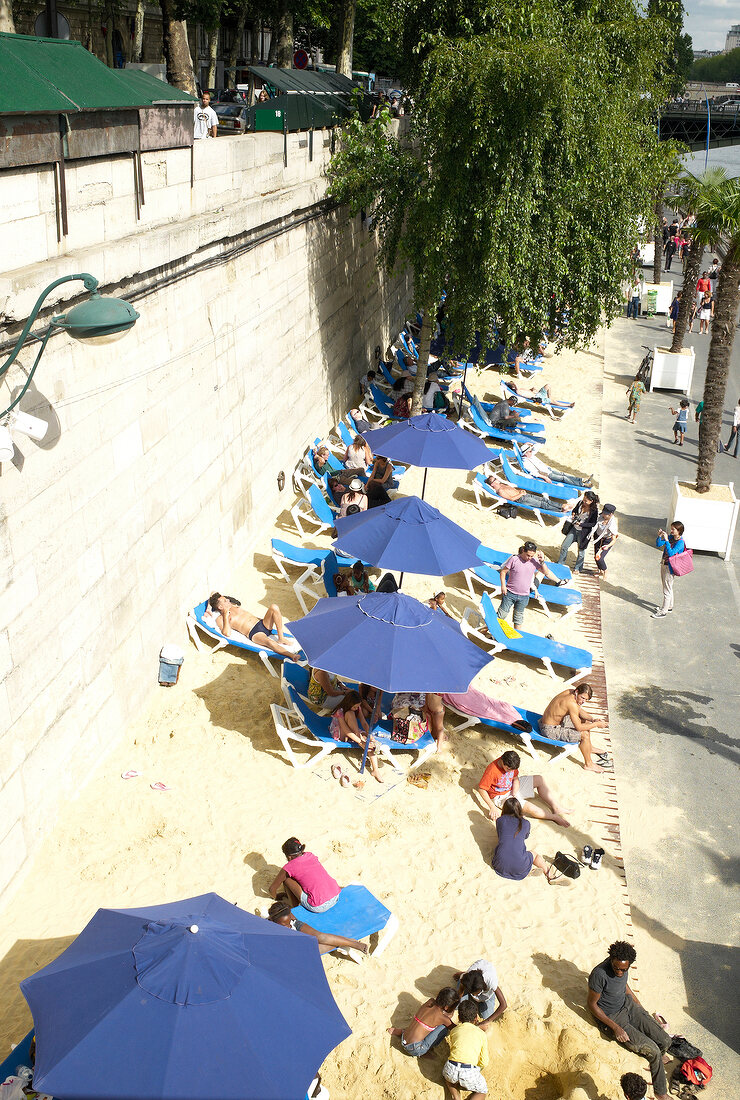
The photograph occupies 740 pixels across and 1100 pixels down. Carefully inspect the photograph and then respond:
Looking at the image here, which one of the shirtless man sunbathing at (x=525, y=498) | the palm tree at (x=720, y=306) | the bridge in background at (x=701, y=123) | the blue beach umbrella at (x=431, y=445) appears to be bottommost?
the shirtless man sunbathing at (x=525, y=498)

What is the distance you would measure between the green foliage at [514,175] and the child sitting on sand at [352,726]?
7.35 meters

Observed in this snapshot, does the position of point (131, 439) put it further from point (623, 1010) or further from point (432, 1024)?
point (623, 1010)

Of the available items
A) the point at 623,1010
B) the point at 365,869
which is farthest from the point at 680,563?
the point at 623,1010

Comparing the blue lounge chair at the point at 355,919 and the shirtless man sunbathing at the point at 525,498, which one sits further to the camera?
the shirtless man sunbathing at the point at 525,498

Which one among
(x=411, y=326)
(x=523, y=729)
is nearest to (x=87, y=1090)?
(x=523, y=729)

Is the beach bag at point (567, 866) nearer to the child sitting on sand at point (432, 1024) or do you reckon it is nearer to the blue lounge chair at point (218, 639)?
the child sitting on sand at point (432, 1024)

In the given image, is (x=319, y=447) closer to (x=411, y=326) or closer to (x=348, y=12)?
(x=411, y=326)

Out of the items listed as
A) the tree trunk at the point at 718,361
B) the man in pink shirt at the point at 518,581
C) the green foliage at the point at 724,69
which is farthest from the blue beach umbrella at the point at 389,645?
the green foliage at the point at 724,69

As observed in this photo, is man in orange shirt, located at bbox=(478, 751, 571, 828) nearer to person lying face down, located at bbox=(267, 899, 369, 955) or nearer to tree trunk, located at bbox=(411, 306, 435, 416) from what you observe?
person lying face down, located at bbox=(267, 899, 369, 955)

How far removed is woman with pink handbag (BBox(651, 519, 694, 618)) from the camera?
11414 millimetres

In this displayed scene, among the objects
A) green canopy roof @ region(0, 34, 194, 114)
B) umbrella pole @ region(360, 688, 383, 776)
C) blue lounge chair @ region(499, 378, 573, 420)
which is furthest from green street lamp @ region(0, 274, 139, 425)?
blue lounge chair @ region(499, 378, 573, 420)

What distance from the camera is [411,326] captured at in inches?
977

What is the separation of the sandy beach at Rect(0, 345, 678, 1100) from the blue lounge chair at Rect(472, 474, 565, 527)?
477 centimetres

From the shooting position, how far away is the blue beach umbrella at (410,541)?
923 cm
